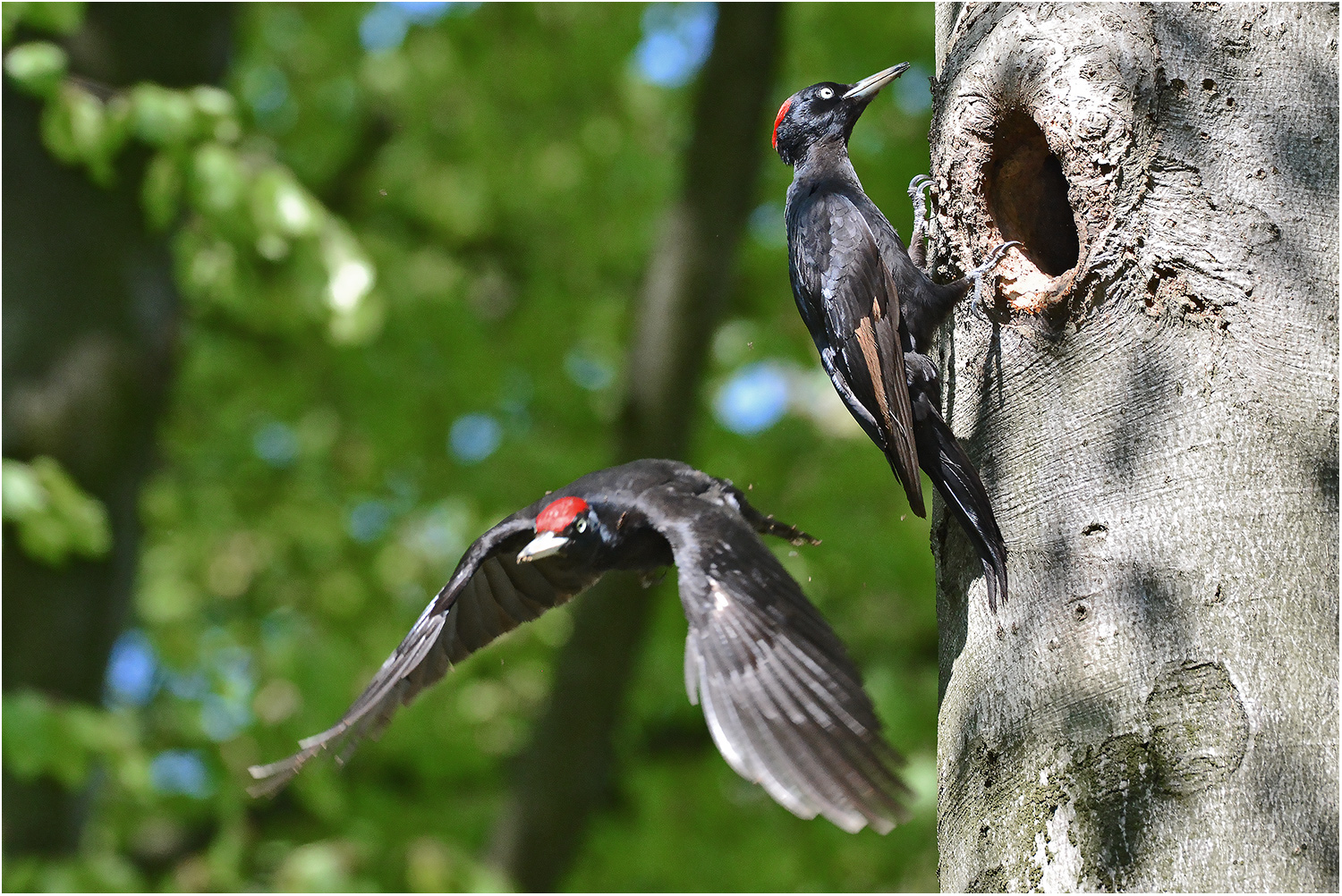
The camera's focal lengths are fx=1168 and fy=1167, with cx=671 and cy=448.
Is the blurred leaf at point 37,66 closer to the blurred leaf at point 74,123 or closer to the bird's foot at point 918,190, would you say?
the blurred leaf at point 74,123

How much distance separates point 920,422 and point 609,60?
21.6ft

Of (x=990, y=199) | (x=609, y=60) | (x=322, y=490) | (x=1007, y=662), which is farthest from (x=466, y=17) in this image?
A: (x=1007, y=662)

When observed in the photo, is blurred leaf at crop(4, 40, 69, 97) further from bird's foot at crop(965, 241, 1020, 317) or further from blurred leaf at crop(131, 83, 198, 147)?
bird's foot at crop(965, 241, 1020, 317)

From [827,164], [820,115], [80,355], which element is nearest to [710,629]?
[827,164]

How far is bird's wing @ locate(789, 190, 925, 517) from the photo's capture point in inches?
90.2

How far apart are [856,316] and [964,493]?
2.22 feet

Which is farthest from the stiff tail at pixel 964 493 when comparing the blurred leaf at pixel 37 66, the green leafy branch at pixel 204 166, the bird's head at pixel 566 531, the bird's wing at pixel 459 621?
the blurred leaf at pixel 37 66

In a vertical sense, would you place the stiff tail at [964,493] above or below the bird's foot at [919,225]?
below

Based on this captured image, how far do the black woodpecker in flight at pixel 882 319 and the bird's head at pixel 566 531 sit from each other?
626mm

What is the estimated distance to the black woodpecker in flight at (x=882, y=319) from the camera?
6.77 ft

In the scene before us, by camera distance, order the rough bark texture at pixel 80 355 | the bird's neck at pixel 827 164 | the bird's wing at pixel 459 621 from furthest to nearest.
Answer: the rough bark texture at pixel 80 355 < the bird's neck at pixel 827 164 < the bird's wing at pixel 459 621

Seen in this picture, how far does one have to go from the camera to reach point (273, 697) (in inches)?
266

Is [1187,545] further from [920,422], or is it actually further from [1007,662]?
[920,422]

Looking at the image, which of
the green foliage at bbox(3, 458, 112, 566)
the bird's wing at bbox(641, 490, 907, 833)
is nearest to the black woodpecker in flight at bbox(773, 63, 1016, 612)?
the bird's wing at bbox(641, 490, 907, 833)
